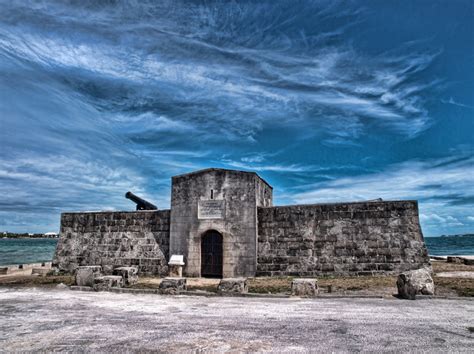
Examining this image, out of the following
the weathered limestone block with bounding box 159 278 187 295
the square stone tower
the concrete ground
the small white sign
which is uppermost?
the square stone tower

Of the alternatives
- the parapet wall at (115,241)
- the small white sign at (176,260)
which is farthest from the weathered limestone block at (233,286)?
the parapet wall at (115,241)

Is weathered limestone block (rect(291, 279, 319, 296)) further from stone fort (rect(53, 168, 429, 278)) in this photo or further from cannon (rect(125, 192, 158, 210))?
cannon (rect(125, 192, 158, 210))

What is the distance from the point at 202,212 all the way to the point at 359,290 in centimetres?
705

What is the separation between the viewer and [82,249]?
16.8 meters

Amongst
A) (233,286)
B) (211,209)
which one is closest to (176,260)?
(211,209)

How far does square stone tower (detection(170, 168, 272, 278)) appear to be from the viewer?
1430 centimetres

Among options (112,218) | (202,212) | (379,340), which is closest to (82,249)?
(112,218)

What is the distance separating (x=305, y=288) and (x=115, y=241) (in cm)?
997

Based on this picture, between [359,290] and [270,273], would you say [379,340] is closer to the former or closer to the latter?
[359,290]

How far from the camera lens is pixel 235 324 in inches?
245

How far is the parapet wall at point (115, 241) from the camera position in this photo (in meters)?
15.6

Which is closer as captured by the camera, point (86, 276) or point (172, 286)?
point (172, 286)

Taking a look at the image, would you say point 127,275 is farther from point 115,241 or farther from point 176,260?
point 115,241

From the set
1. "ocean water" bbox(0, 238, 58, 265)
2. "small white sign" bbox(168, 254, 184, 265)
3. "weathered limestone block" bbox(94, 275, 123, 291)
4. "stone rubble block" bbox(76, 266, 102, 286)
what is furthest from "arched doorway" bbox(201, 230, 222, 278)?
"ocean water" bbox(0, 238, 58, 265)
